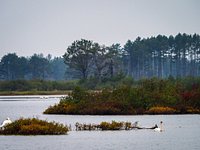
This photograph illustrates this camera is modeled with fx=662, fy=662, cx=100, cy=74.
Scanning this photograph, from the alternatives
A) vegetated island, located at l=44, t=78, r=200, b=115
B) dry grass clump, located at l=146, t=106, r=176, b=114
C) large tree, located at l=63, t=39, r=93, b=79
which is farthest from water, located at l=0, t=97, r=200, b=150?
large tree, located at l=63, t=39, r=93, b=79

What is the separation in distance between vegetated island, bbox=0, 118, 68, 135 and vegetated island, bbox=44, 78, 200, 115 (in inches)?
716

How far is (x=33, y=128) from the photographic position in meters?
39.4

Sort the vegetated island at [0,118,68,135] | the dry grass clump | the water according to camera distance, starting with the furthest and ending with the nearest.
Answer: the dry grass clump, the vegetated island at [0,118,68,135], the water

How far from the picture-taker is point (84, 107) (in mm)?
59781

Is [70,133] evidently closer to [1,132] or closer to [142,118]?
[1,132]

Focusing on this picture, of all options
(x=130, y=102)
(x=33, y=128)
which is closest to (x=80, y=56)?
(x=130, y=102)

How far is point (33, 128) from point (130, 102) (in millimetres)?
20802

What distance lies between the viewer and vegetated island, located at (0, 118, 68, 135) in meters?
39.4

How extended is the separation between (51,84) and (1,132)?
89489mm

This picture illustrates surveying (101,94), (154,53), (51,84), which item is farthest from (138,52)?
(101,94)

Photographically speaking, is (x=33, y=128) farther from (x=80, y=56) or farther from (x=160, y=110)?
(x=80, y=56)

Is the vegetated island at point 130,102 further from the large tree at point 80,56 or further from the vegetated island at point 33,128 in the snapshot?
the large tree at point 80,56

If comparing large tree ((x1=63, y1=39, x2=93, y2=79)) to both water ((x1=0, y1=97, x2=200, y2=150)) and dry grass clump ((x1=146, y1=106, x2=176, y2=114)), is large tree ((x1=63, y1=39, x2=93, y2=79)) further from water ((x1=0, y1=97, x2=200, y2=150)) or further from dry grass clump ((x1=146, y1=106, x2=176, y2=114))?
water ((x1=0, y1=97, x2=200, y2=150))

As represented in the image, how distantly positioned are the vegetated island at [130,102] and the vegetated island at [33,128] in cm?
1819
